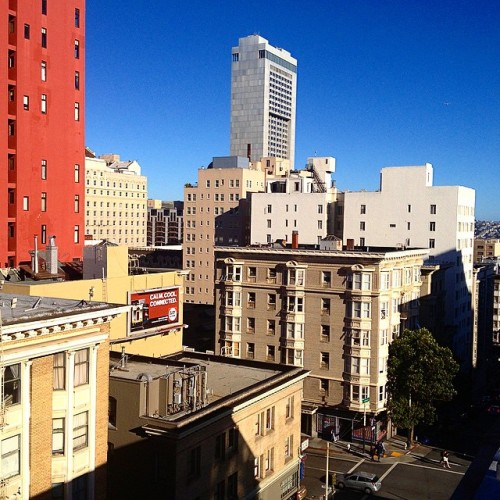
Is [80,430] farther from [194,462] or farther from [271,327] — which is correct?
[271,327]

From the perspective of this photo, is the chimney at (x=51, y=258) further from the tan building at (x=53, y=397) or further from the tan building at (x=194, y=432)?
the tan building at (x=53, y=397)

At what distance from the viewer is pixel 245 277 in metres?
81.1

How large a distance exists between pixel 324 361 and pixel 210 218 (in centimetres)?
7863

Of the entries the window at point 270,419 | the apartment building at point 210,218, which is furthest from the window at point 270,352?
the apartment building at point 210,218

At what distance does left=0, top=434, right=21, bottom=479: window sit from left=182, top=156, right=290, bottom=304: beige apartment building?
4651 inches

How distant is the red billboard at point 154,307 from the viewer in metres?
55.8

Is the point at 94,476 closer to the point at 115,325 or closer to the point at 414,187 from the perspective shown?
the point at 115,325

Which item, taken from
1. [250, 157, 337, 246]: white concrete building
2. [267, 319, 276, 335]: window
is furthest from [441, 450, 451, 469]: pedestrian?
[250, 157, 337, 246]: white concrete building

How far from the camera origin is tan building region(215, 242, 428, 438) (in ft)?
242

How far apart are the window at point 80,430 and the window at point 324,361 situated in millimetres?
50023

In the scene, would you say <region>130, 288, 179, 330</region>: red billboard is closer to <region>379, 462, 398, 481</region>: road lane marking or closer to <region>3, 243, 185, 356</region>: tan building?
<region>3, 243, 185, 356</region>: tan building

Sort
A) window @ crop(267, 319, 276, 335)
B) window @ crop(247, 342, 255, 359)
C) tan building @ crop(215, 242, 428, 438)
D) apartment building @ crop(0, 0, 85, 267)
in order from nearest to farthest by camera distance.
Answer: apartment building @ crop(0, 0, 85, 267) → tan building @ crop(215, 242, 428, 438) → window @ crop(267, 319, 276, 335) → window @ crop(247, 342, 255, 359)

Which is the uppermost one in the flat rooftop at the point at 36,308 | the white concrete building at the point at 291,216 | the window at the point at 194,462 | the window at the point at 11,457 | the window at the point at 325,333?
the white concrete building at the point at 291,216

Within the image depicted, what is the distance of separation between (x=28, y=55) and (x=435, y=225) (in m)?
68.4
